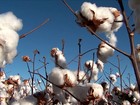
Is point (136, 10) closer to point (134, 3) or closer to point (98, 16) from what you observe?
point (134, 3)

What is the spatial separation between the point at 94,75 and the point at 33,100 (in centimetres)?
256

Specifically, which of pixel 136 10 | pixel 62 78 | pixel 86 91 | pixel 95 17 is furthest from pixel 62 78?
pixel 136 10

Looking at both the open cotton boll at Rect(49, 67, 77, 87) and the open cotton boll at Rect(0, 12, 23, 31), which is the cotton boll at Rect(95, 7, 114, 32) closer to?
the open cotton boll at Rect(49, 67, 77, 87)

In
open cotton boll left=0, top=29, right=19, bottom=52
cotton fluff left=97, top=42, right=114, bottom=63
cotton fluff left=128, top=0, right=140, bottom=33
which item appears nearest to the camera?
cotton fluff left=128, top=0, right=140, bottom=33

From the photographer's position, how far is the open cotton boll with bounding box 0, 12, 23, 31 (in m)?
1.38

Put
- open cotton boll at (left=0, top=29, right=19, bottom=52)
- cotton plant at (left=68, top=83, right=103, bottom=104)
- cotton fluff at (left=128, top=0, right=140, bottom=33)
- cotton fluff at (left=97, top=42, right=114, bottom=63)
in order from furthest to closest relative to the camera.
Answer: cotton fluff at (left=97, top=42, right=114, bottom=63), cotton plant at (left=68, top=83, right=103, bottom=104), open cotton boll at (left=0, top=29, right=19, bottom=52), cotton fluff at (left=128, top=0, right=140, bottom=33)

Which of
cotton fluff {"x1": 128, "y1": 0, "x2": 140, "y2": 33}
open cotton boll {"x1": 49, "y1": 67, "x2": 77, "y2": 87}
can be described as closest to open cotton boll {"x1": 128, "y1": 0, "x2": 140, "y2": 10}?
cotton fluff {"x1": 128, "y1": 0, "x2": 140, "y2": 33}

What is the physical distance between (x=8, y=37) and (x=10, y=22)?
0.11 m

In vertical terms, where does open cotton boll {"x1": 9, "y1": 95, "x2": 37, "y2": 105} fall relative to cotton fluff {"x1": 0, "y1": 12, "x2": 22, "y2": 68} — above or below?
below

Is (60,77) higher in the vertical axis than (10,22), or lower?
lower

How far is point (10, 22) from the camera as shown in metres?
1.41

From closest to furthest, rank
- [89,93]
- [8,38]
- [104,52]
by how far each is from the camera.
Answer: [8,38] < [89,93] < [104,52]

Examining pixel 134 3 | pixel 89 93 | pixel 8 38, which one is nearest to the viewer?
pixel 134 3

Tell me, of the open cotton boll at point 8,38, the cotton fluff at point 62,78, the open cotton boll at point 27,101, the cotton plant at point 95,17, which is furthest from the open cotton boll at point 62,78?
the open cotton boll at point 8,38
